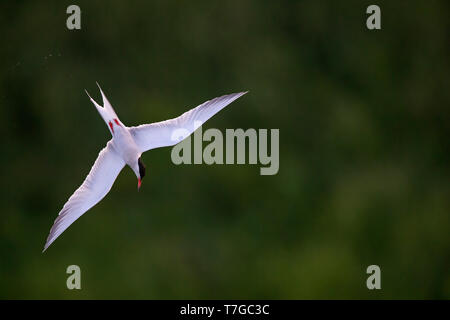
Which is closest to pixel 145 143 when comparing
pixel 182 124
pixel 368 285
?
pixel 182 124

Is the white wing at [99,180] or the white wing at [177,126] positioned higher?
the white wing at [177,126]

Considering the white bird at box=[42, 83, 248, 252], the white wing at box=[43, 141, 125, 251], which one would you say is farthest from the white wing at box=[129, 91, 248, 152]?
the white wing at box=[43, 141, 125, 251]

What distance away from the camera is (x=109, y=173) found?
90.4 inches

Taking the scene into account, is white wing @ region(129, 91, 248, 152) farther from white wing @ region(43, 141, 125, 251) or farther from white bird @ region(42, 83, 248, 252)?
white wing @ region(43, 141, 125, 251)

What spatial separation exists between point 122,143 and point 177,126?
18cm

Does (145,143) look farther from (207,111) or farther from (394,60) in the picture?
(394,60)

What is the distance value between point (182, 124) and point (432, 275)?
2.24 meters

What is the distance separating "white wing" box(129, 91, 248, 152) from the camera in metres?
2.14

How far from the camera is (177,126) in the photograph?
2168 millimetres

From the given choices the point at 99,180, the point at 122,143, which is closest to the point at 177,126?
the point at 122,143

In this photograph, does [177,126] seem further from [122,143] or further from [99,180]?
[99,180]

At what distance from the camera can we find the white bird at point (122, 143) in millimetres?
2141

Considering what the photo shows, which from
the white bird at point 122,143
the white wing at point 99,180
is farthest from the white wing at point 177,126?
the white wing at point 99,180

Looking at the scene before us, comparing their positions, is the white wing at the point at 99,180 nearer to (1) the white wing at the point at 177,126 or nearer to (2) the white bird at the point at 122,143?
(2) the white bird at the point at 122,143
